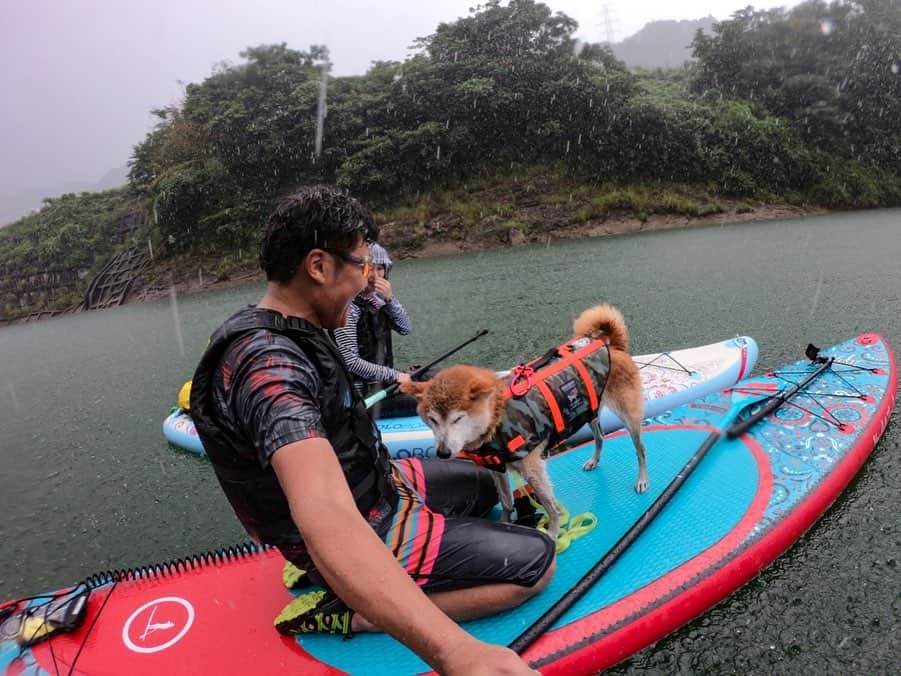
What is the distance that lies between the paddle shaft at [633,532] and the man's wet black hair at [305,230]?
2140 millimetres

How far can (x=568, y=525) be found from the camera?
369 cm

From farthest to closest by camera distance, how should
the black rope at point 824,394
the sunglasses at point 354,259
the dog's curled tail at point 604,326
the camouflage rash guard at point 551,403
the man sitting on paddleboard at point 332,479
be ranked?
the black rope at point 824,394
the dog's curled tail at point 604,326
the camouflage rash guard at point 551,403
the sunglasses at point 354,259
the man sitting on paddleboard at point 332,479

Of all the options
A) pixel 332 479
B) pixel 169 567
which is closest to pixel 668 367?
pixel 169 567

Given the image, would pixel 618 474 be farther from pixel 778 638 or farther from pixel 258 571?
pixel 258 571

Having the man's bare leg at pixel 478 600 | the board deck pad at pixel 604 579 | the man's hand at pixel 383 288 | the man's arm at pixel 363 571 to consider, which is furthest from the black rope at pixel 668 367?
the man's arm at pixel 363 571

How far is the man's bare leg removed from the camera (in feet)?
8.85

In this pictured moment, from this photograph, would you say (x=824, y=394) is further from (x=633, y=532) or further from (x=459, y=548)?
(x=459, y=548)

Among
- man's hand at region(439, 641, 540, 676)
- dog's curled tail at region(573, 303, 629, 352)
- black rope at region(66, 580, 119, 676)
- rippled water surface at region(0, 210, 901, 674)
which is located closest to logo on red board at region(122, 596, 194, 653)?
black rope at region(66, 580, 119, 676)

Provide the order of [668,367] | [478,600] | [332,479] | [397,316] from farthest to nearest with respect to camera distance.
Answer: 1. [668,367]
2. [397,316]
3. [478,600]
4. [332,479]

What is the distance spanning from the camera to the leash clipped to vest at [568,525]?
3.51 metres

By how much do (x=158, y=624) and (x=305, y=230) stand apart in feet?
8.68

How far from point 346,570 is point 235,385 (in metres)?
0.80

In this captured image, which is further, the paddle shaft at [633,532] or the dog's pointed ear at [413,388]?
the dog's pointed ear at [413,388]

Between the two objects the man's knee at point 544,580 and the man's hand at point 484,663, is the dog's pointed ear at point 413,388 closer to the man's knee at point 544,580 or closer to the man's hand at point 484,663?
the man's knee at point 544,580
